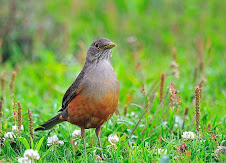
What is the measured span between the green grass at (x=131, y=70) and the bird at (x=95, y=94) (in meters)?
0.31

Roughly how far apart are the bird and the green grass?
31 centimetres

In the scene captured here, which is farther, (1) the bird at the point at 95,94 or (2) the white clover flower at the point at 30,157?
(1) the bird at the point at 95,94

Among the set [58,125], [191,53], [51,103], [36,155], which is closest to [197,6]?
[191,53]

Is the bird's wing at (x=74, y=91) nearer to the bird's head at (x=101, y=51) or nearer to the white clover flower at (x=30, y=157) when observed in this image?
the bird's head at (x=101, y=51)

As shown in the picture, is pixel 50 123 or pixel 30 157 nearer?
pixel 30 157

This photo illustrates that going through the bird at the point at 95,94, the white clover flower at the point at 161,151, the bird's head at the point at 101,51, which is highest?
the bird's head at the point at 101,51

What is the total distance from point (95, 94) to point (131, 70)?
3.52 meters

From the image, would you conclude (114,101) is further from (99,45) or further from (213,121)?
(213,121)

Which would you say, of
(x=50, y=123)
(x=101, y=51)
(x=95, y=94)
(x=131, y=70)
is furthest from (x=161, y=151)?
(x=131, y=70)

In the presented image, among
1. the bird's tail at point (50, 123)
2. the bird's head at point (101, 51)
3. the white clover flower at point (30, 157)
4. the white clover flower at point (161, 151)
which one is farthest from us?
the bird's tail at point (50, 123)

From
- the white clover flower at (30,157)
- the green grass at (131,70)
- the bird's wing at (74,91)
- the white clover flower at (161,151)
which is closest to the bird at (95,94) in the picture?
the bird's wing at (74,91)

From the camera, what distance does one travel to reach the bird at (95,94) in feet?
14.5

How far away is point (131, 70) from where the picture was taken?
787 cm

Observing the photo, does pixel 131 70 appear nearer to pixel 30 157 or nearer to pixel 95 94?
pixel 95 94
